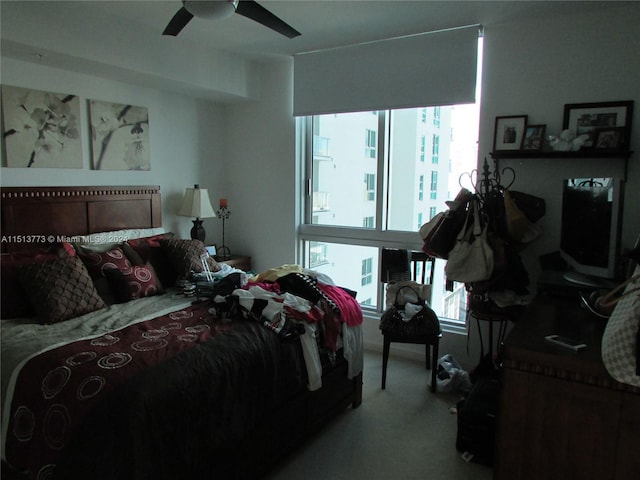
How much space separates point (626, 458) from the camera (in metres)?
1.34

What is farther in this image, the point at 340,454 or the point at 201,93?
the point at 201,93

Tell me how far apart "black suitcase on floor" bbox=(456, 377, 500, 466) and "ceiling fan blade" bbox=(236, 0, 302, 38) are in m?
2.35

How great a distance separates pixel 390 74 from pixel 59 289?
287cm

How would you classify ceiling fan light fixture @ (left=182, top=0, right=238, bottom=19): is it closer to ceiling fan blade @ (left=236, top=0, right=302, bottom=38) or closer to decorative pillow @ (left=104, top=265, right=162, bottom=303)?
ceiling fan blade @ (left=236, top=0, right=302, bottom=38)

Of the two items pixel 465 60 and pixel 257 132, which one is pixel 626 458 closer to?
pixel 465 60

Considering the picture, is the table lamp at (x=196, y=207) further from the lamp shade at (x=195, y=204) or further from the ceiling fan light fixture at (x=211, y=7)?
the ceiling fan light fixture at (x=211, y=7)

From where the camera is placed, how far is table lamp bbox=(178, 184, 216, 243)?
3.90m

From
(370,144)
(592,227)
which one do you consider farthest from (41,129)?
(592,227)

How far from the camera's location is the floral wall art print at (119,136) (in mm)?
3352

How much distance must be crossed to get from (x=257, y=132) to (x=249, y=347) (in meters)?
2.87

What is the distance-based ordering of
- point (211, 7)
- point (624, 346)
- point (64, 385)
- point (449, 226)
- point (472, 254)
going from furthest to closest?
1. point (449, 226)
2. point (472, 254)
3. point (211, 7)
4. point (64, 385)
5. point (624, 346)

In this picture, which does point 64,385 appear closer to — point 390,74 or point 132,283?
point 132,283

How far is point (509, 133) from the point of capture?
312 centimetres

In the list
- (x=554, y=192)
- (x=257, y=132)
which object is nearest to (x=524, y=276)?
(x=554, y=192)
